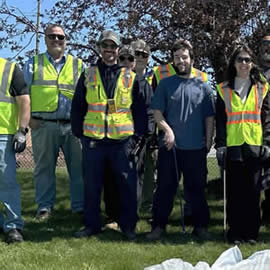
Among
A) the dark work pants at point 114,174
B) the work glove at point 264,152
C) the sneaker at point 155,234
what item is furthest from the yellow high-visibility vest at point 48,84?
the work glove at point 264,152

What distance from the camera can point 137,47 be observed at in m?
6.53

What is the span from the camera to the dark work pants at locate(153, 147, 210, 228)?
5500 millimetres

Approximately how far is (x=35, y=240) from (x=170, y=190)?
1535mm

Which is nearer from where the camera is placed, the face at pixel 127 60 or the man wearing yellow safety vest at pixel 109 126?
the man wearing yellow safety vest at pixel 109 126

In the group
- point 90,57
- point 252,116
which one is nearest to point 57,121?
point 252,116

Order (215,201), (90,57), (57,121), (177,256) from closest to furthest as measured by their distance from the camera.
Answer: (177,256) → (57,121) → (215,201) → (90,57)

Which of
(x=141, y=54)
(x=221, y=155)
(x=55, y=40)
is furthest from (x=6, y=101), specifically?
(x=221, y=155)

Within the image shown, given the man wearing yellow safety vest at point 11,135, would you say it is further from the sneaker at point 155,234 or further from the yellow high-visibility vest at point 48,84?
the sneaker at point 155,234

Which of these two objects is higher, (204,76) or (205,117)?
(204,76)

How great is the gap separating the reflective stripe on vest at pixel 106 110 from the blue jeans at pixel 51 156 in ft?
3.31

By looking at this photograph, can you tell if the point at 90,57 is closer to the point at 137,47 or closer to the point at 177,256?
the point at 137,47

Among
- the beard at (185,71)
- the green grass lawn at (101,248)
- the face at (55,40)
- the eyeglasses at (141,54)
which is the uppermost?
the face at (55,40)

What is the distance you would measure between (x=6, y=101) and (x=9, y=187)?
34.9 inches

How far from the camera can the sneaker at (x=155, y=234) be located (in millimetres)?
5566
